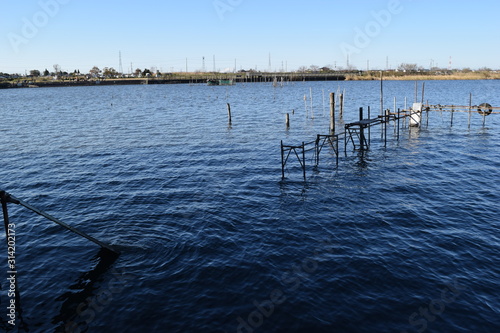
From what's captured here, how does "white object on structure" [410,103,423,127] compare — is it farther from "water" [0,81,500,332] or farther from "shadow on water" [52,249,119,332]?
"shadow on water" [52,249,119,332]

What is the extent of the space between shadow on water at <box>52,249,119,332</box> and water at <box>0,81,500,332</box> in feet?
0.24

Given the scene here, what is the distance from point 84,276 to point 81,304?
2440 millimetres

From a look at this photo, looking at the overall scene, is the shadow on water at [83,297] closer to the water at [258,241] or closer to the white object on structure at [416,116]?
the water at [258,241]

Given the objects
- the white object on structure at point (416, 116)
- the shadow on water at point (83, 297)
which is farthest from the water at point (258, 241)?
the white object on structure at point (416, 116)

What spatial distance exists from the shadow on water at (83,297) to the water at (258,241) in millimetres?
75

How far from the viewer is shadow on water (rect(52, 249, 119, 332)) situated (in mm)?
15477

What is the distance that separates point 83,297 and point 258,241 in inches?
399

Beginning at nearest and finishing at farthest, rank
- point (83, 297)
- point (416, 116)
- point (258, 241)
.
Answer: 1. point (83, 297)
2. point (258, 241)
3. point (416, 116)

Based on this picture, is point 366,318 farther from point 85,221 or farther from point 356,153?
point 356,153

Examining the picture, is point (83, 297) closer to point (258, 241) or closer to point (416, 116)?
point (258, 241)

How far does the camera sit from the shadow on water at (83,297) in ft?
50.8

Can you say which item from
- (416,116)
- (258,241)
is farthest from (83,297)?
(416,116)

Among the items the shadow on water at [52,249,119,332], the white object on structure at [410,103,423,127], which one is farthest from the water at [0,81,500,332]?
the white object on structure at [410,103,423,127]

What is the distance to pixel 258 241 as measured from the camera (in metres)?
22.4
